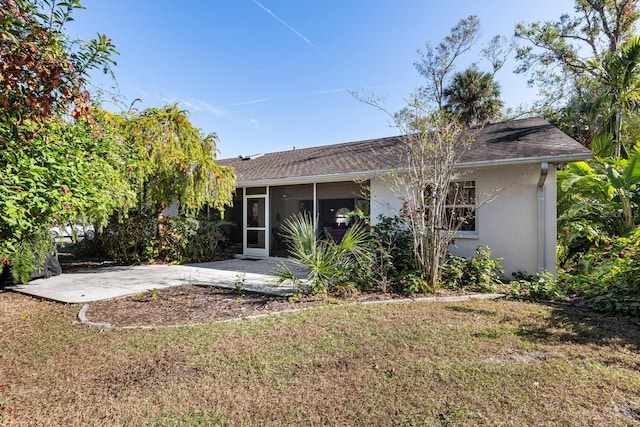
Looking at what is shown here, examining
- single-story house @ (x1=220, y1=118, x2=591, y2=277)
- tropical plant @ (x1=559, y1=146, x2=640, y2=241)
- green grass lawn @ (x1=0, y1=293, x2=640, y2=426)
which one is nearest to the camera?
green grass lawn @ (x1=0, y1=293, x2=640, y2=426)

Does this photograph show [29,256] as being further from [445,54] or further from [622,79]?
[445,54]

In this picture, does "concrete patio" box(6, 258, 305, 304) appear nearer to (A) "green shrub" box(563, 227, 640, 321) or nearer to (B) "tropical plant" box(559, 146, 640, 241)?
(A) "green shrub" box(563, 227, 640, 321)

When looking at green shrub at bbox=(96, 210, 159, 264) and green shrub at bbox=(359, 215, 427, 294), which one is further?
green shrub at bbox=(96, 210, 159, 264)

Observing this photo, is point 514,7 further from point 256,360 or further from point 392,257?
point 256,360

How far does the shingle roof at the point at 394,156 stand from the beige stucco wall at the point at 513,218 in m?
0.50

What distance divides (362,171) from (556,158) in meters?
4.84

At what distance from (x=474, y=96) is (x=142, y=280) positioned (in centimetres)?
2075

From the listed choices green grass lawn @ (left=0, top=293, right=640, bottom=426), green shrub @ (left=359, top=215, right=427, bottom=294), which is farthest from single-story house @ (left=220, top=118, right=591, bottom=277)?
green grass lawn @ (left=0, top=293, right=640, bottom=426)

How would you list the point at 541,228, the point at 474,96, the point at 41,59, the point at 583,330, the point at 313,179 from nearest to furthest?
the point at 41,59
the point at 583,330
the point at 541,228
the point at 313,179
the point at 474,96

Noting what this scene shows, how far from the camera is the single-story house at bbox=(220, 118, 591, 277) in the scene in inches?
321

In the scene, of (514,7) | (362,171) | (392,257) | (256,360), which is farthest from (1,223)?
(514,7)

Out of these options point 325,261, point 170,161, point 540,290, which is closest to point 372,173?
point 325,261

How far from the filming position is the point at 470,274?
25.0 feet

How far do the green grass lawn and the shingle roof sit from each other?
423 cm
